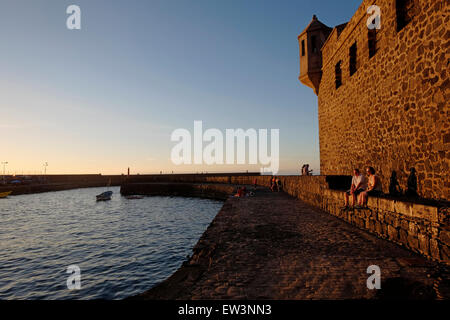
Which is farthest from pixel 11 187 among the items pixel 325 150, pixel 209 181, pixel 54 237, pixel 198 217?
pixel 325 150

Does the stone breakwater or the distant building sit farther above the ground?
the distant building

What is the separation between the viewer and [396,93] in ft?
27.8

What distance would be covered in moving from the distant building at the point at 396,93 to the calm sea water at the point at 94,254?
8.63 m

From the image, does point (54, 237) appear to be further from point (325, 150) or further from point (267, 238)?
point (325, 150)

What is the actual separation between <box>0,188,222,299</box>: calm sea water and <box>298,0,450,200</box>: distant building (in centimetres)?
863

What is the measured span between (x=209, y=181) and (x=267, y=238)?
116 feet

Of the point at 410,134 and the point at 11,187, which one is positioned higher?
the point at 410,134

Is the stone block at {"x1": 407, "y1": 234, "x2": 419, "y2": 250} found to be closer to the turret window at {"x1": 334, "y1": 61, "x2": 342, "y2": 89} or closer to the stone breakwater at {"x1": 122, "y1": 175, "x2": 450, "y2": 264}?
the stone breakwater at {"x1": 122, "y1": 175, "x2": 450, "y2": 264}

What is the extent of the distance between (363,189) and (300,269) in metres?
4.67

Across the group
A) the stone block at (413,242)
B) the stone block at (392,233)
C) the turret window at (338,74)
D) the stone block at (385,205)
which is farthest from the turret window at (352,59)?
the stone block at (413,242)

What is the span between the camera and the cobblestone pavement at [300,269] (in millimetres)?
3691

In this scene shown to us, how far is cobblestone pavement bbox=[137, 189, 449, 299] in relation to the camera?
369cm

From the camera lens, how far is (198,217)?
809 inches

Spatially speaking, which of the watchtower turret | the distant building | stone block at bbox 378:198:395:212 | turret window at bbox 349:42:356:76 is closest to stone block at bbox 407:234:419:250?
stone block at bbox 378:198:395:212
